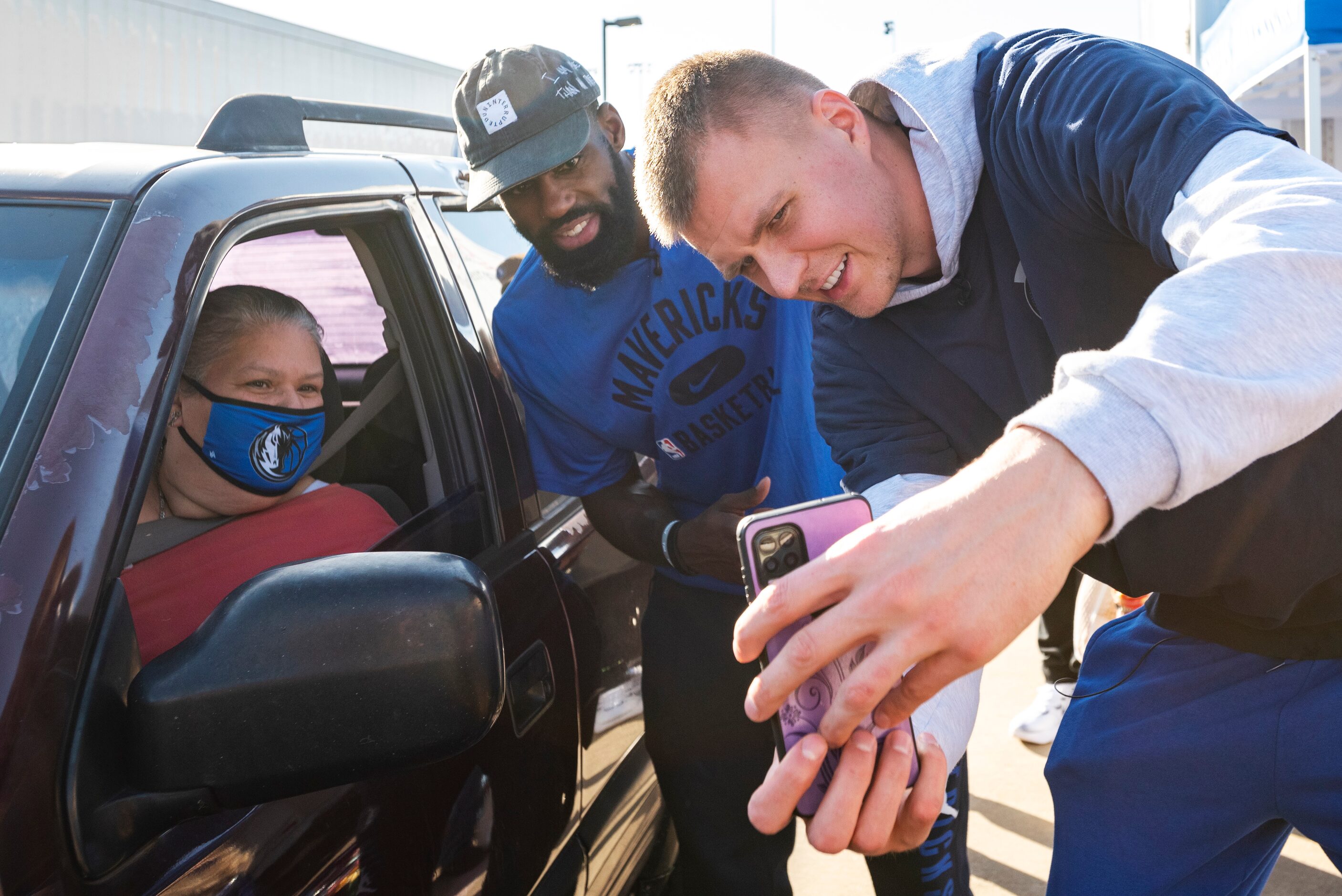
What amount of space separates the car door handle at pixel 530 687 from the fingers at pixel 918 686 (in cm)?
95

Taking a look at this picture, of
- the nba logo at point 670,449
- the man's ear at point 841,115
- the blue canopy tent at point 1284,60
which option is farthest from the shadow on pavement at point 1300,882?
the blue canopy tent at point 1284,60

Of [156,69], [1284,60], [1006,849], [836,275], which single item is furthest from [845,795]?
[156,69]

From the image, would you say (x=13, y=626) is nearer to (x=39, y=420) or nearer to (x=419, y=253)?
(x=39, y=420)

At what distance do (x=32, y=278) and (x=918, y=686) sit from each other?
48.0 inches

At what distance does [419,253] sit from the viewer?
2.12 metres

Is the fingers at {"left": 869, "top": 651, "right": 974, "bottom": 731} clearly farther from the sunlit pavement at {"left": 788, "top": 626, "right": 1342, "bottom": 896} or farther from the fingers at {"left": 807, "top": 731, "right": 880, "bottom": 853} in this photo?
the sunlit pavement at {"left": 788, "top": 626, "right": 1342, "bottom": 896}

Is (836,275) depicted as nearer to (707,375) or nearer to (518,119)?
(707,375)

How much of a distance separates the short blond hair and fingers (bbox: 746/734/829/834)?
37.1 inches

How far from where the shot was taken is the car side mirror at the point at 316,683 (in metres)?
1.09


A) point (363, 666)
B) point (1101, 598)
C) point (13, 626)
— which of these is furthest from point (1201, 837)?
point (1101, 598)

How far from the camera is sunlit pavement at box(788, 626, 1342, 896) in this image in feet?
10.7

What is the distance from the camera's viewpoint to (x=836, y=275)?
5.57 ft

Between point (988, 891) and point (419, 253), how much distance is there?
2.59 metres

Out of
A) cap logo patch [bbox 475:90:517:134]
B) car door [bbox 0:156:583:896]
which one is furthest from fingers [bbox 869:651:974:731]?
cap logo patch [bbox 475:90:517:134]
